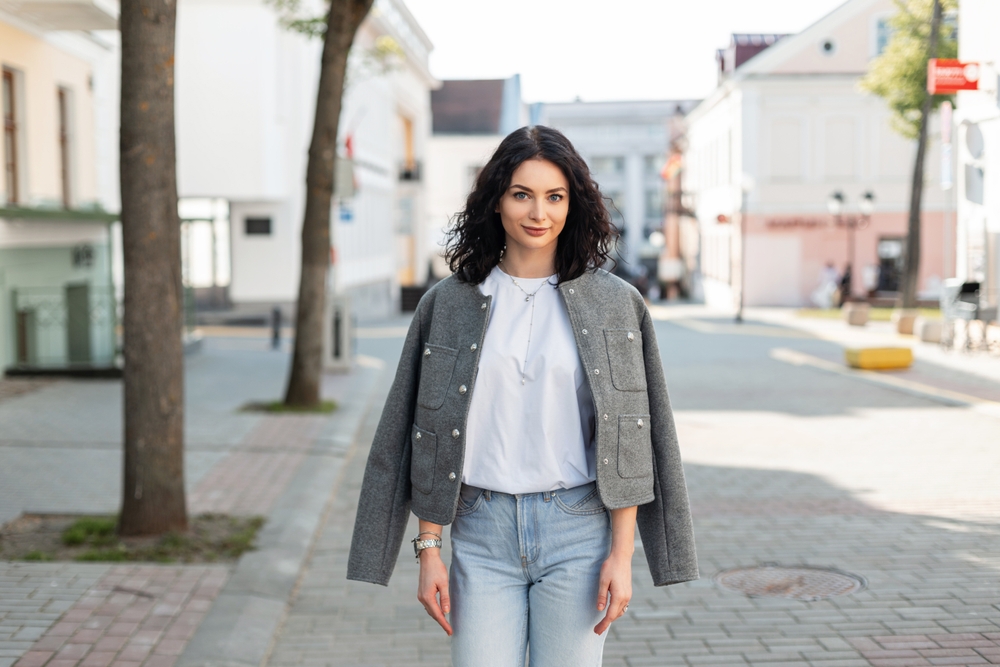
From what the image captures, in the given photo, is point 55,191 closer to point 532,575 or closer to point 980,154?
point 980,154

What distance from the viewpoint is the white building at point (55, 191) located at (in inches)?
643

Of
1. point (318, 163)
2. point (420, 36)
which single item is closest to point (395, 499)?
point (318, 163)

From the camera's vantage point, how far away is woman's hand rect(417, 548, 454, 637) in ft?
9.85

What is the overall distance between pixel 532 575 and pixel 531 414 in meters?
0.38

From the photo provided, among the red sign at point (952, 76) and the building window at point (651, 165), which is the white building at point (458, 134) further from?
the red sign at point (952, 76)

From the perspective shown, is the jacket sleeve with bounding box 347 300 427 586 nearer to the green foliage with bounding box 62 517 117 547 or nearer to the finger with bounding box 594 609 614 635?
the finger with bounding box 594 609 614 635

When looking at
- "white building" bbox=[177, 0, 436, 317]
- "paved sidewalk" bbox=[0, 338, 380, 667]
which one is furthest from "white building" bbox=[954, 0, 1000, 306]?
"white building" bbox=[177, 0, 436, 317]

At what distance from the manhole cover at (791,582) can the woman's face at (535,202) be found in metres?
3.60

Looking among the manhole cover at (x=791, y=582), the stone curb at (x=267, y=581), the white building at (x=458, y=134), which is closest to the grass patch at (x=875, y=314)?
the stone curb at (x=267, y=581)

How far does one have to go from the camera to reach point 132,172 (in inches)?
262

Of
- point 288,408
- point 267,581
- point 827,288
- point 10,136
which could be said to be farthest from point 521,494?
point 827,288

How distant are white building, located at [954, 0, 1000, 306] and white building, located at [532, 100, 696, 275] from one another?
65.3 meters

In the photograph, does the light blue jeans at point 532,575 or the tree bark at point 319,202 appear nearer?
the light blue jeans at point 532,575

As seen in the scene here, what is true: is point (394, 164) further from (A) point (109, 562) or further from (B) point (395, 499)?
(B) point (395, 499)
